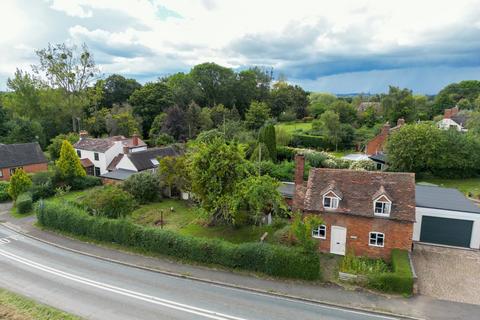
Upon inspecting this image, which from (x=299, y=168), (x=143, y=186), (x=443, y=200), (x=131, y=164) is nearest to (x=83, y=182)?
(x=131, y=164)

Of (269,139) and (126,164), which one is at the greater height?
(269,139)

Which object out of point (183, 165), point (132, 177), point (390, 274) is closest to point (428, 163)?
point (390, 274)

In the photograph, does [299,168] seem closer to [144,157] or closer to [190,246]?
[190,246]

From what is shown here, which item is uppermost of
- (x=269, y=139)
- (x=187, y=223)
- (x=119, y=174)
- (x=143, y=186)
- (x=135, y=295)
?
(x=269, y=139)

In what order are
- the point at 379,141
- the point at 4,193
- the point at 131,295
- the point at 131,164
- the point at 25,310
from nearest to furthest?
the point at 25,310 < the point at 131,295 < the point at 4,193 < the point at 131,164 < the point at 379,141

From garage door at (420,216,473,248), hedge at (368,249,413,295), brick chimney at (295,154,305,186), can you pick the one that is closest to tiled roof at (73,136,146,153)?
brick chimney at (295,154,305,186)

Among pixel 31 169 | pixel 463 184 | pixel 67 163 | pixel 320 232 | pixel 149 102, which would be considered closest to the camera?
pixel 320 232

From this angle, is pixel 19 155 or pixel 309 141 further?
pixel 309 141
